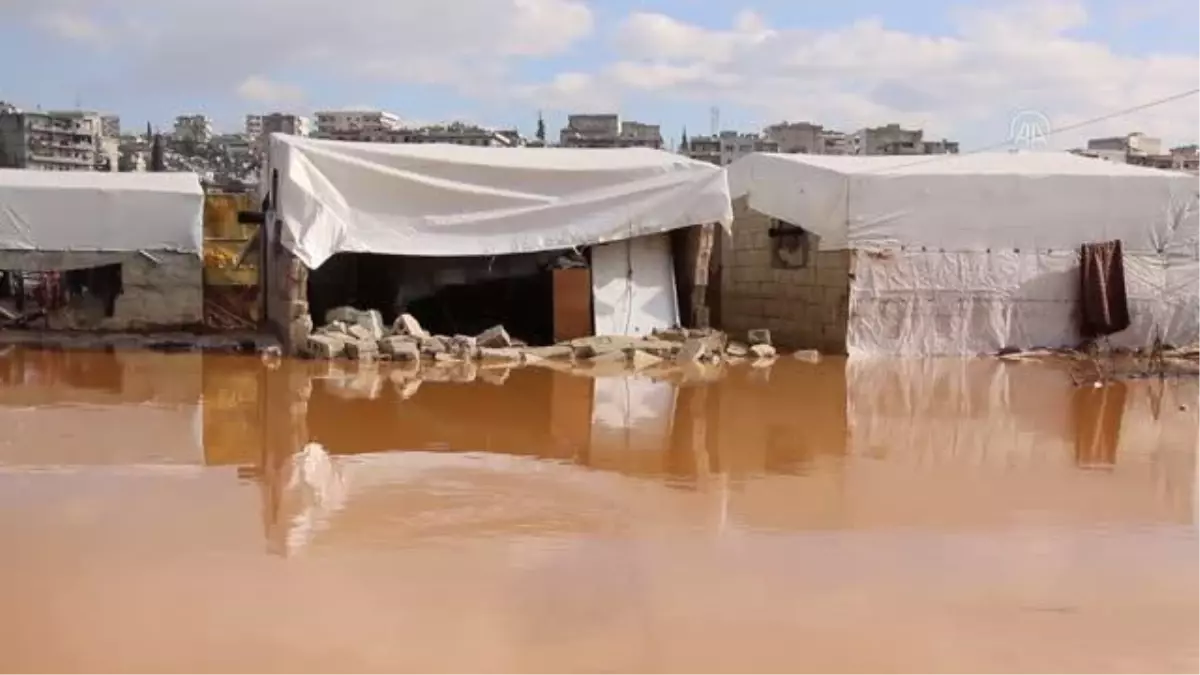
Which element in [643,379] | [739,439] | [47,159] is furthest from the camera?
[47,159]

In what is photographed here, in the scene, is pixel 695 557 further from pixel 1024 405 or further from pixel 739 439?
pixel 1024 405

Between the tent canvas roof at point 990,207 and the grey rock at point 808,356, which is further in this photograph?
the tent canvas roof at point 990,207

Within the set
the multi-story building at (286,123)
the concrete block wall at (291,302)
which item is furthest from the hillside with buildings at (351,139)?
the concrete block wall at (291,302)

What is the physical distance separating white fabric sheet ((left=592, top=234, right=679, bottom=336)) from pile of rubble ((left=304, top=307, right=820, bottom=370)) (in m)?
0.44

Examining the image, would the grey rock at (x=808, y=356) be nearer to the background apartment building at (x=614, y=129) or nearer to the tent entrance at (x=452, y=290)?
the tent entrance at (x=452, y=290)

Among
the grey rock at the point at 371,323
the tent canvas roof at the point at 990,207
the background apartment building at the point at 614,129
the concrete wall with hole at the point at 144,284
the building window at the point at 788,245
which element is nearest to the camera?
the grey rock at the point at 371,323

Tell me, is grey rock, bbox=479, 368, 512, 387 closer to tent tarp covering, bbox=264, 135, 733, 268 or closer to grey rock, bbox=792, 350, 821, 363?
tent tarp covering, bbox=264, 135, 733, 268

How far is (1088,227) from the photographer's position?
581 inches

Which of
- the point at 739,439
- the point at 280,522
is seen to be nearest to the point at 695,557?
the point at 280,522

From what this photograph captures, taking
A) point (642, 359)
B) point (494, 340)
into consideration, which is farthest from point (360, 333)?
point (642, 359)

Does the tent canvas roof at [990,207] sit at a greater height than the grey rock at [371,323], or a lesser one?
greater

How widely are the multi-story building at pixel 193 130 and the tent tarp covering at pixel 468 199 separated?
29.1 meters

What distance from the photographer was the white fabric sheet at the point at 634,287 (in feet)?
47.8

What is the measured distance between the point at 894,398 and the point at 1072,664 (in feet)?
22.7
